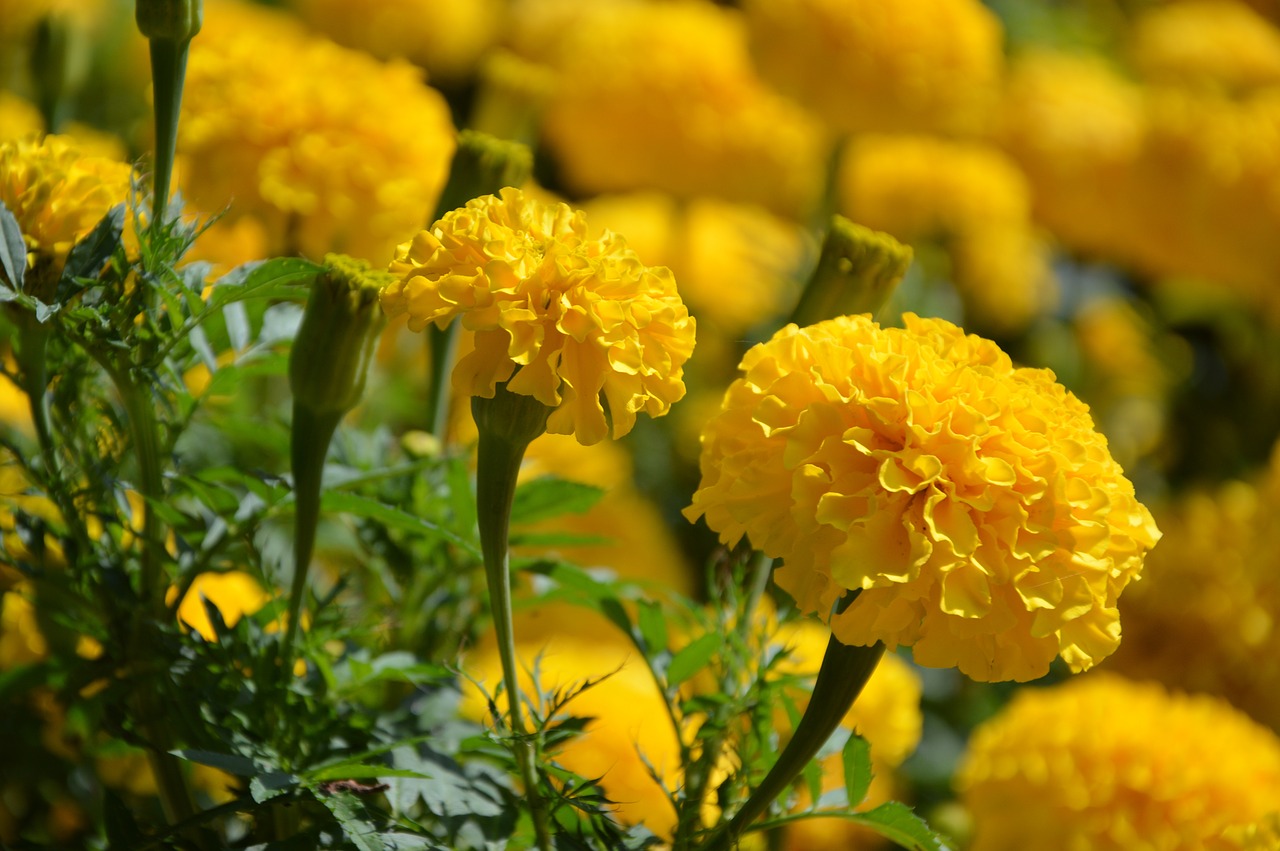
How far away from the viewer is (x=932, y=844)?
1.45 feet

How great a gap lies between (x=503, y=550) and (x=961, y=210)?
44.4 inches

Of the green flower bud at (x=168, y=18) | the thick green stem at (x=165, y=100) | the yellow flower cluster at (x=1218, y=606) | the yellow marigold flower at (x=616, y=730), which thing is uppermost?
the green flower bud at (x=168, y=18)

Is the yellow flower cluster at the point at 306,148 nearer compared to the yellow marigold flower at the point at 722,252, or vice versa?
the yellow flower cluster at the point at 306,148

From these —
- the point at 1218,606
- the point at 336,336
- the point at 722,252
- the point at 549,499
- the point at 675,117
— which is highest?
the point at 336,336

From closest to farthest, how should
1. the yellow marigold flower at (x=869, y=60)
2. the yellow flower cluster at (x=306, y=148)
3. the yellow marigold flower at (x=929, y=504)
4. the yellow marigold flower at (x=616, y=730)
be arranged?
the yellow marigold flower at (x=929, y=504) < the yellow marigold flower at (x=616, y=730) < the yellow flower cluster at (x=306, y=148) < the yellow marigold flower at (x=869, y=60)

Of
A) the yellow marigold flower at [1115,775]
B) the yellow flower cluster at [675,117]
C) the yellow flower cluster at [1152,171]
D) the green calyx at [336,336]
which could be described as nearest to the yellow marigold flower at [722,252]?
the yellow flower cluster at [675,117]

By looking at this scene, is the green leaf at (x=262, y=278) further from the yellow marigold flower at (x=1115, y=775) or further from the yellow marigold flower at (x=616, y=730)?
the yellow marigold flower at (x=1115, y=775)

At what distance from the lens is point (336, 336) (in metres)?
0.48

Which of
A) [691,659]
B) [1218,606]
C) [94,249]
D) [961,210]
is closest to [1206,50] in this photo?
→ [961,210]

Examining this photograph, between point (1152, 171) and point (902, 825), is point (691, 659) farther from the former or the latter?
point (1152, 171)

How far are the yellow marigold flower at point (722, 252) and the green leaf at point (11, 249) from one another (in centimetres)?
88

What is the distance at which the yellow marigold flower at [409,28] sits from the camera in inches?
55.9

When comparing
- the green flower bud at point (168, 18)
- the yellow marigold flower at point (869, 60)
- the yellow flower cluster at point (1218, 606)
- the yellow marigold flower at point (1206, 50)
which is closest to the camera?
the green flower bud at point (168, 18)

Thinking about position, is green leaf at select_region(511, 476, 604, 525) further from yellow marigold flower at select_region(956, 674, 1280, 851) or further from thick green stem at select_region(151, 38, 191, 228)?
yellow marigold flower at select_region(956, 674, 1280, 851)
